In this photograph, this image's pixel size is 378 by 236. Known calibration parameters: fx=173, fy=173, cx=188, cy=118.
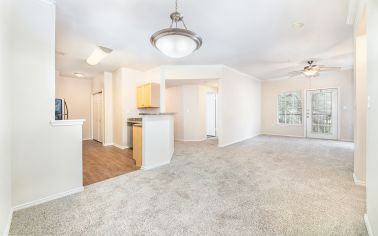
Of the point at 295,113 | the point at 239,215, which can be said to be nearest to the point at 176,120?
the point at 295,113

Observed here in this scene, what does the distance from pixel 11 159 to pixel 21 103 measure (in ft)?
2.09

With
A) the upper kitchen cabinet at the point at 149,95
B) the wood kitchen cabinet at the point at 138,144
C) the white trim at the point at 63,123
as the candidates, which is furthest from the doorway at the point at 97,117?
the white trim at the point at 63,123

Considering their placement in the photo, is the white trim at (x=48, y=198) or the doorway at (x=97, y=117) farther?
the doorway at (x=97, y=117)

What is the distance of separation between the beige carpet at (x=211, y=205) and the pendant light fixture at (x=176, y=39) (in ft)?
6.10

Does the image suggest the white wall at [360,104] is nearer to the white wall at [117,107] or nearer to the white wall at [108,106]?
the white wall at [117,107]

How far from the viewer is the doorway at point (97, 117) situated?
6666mm

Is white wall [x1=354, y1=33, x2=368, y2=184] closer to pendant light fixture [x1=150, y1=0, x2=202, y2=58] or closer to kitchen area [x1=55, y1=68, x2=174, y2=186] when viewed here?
Result: pendant light fixture [x1=150, y1=0, x2=202, y2=58]

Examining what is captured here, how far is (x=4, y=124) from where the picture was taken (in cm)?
164

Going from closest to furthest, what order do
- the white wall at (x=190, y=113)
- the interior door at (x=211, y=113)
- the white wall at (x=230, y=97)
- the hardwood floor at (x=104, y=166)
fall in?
the hardwood floor at (x=104, y=166) < the white wall at (x=230, y=97) < the white wall at (x=190, y=113) < the interior door at (x=211, y=113)

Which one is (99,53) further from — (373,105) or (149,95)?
(373,105)

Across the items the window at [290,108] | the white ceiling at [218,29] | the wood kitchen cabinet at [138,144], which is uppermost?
the white ceiling at [218,29]

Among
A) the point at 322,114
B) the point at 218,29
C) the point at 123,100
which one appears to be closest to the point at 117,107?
the point at 123,100

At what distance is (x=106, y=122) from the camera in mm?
6102

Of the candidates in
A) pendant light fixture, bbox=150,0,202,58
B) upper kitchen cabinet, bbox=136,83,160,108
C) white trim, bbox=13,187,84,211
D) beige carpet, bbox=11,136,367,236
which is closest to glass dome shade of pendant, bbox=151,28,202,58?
pendant light fixture, bbox=150,0,202,58
